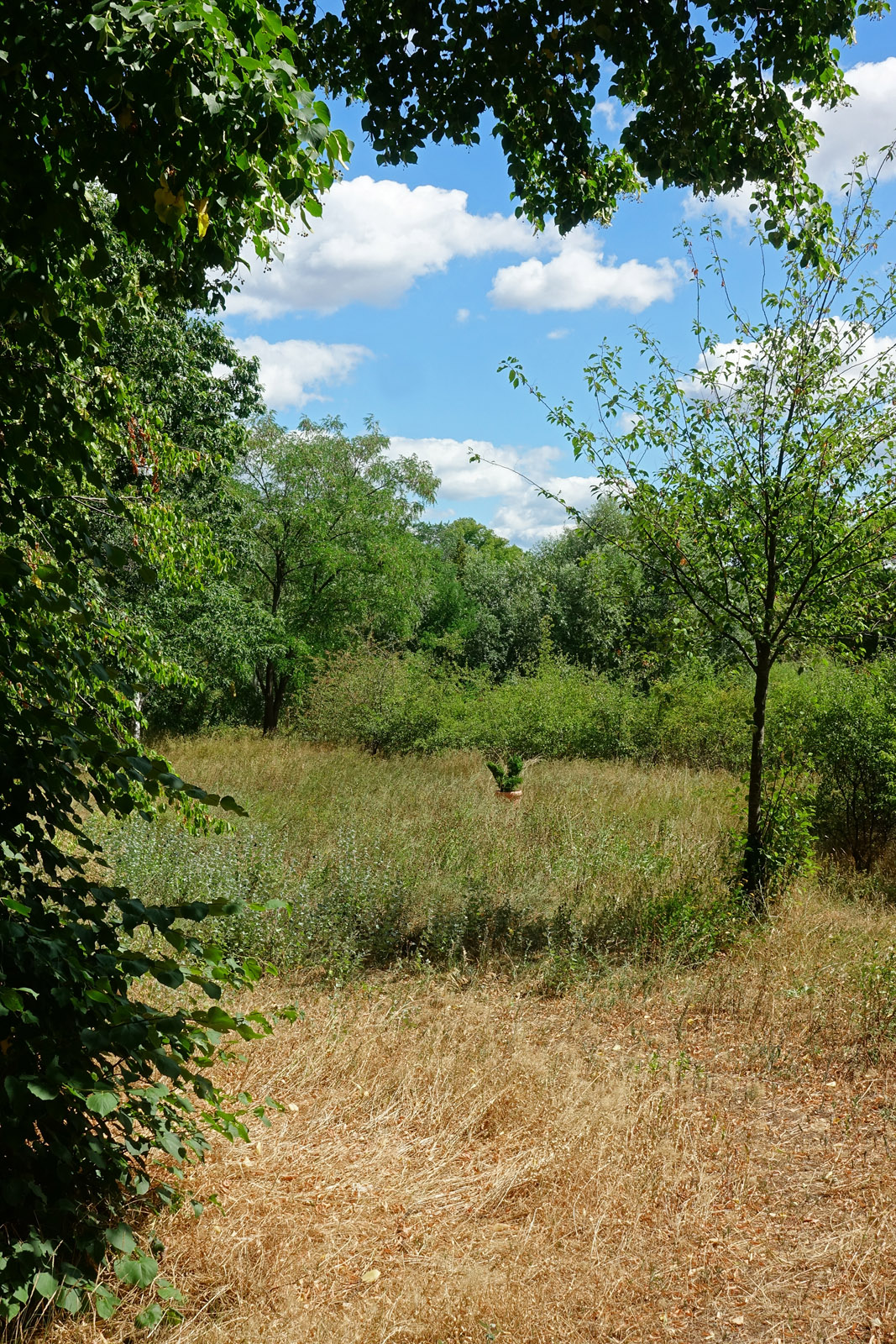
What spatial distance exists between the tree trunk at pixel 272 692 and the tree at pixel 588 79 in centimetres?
1966

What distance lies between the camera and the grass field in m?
2.97

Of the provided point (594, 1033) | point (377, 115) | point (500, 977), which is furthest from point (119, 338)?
point (594, 1033)

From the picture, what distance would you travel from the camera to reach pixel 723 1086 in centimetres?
481

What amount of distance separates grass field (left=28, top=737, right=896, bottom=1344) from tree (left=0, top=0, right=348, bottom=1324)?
488 millimetres

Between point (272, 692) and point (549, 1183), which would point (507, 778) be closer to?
point (549, 1183)

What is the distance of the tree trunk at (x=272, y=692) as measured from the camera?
24.6 meters

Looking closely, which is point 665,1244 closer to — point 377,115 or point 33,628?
point 33,628

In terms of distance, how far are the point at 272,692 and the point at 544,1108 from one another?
22028 millimetres

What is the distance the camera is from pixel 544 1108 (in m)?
4.27

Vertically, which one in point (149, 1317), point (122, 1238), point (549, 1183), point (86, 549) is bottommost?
point (549, 1183)

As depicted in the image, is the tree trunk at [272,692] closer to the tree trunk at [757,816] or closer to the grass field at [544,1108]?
the grass field at [544,1108]

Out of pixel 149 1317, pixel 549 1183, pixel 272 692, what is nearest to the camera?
pixel 149 1317

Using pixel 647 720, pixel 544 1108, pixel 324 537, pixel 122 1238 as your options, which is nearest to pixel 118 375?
pixel 122 1238

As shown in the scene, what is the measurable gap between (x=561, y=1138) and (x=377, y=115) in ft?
17.3
